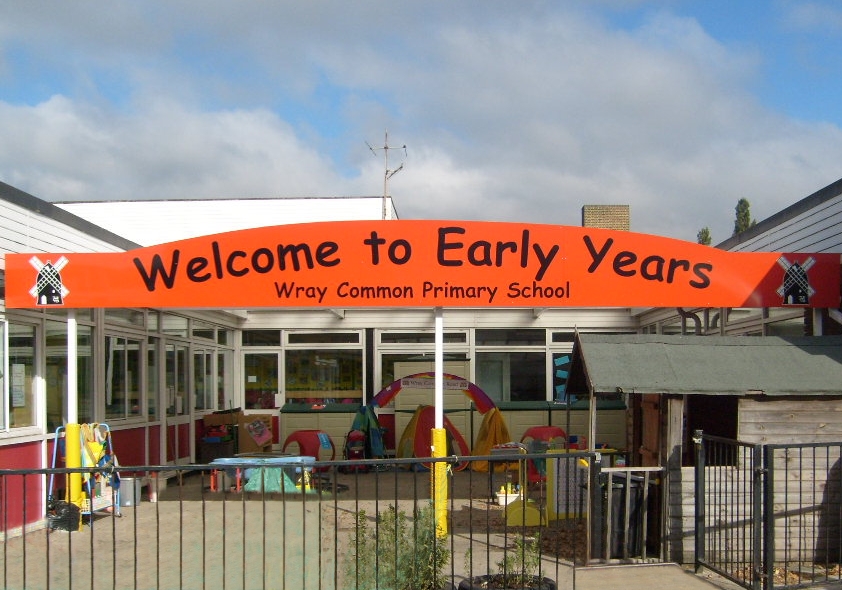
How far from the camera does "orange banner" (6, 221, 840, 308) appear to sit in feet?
31.5

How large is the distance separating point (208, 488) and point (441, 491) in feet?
21.0

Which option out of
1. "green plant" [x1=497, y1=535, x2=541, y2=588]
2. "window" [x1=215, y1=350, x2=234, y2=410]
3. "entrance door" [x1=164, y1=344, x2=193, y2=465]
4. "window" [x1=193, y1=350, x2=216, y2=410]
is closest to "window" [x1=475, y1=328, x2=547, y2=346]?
"window" [x1=215, y1=350, x2=234, y2=410]

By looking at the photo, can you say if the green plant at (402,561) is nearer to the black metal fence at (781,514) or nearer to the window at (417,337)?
the black metal fence at (781,514)

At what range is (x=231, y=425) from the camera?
1741cm

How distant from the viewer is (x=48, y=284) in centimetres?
981

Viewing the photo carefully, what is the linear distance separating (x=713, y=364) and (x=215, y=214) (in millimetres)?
19261

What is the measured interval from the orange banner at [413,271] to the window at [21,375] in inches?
29.4

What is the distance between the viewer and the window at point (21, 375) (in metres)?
10.2

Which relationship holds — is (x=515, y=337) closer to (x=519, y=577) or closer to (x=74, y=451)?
(x=74, y=451)

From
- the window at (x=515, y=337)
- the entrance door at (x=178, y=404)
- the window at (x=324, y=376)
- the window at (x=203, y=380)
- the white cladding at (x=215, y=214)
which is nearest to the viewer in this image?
the entrance door at (x=178, y=404)

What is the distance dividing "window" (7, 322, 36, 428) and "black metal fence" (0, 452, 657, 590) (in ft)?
2.43

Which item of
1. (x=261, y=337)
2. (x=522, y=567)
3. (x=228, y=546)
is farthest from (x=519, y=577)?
(x=261, y=337)

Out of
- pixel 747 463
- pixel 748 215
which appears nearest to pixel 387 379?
pixel 747 463

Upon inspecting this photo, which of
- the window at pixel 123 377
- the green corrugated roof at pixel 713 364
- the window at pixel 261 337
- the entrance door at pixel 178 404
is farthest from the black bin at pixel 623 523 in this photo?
the window at pixel 261 337
